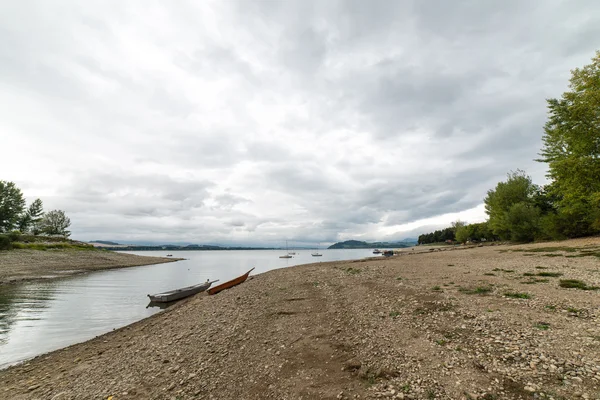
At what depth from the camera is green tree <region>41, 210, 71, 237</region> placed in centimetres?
11380

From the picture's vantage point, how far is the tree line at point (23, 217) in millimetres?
80625

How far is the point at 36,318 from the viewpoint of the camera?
21609mm

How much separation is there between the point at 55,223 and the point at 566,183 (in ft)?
555

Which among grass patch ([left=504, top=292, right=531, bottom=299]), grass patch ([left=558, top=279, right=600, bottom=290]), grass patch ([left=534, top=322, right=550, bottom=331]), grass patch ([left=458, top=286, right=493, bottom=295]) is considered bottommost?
grass patch ([left=534, top=322, right=550, bottom=331])

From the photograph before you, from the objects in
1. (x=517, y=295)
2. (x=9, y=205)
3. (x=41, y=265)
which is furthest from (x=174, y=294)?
(x=9, y=205)

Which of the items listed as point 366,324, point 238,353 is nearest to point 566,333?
point 366,324

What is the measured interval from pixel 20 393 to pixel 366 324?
1368 centimetres

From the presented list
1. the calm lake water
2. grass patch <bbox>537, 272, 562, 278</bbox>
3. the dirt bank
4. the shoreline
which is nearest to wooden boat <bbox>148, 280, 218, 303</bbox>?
the calm lake water

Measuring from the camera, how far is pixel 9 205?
266 ft

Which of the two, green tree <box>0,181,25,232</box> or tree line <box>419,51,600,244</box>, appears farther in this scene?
green tree <box>0,181,25,232</box>

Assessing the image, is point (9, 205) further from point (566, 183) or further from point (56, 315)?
point (566, 183)

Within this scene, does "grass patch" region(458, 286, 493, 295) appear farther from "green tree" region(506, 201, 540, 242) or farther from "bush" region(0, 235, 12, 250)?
"bush" region(0, 235, 12, 250)

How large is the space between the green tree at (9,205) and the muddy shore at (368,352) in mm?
101102

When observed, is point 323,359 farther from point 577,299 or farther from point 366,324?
point 577,299
